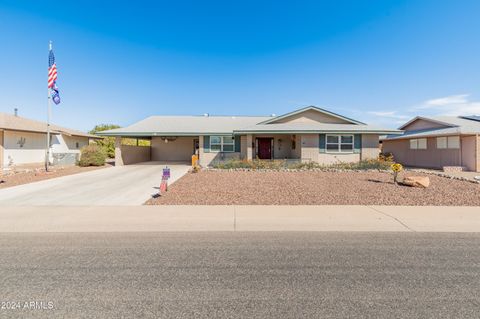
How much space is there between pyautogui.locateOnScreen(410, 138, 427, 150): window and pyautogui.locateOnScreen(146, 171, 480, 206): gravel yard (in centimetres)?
1075

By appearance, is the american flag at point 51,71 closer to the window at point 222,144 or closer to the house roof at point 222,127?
the house roof at point 222,127

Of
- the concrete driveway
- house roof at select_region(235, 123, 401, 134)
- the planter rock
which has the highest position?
house roof at select_region(235, 123, 401, 134)

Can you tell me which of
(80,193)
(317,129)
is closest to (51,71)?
(80,193)

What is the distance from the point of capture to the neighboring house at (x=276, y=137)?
18578 millimetres

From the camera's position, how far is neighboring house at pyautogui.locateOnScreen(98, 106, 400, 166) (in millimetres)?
18578

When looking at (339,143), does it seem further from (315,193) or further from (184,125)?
(184,125)

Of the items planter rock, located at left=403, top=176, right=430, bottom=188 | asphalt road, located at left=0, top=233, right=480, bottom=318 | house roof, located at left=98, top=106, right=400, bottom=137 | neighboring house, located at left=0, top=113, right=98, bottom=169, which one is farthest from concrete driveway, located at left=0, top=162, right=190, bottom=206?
planter rock, located at left=403, top=176, right=430, bottom=188

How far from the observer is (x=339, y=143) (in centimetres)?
1878

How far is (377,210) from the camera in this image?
7.69 metres

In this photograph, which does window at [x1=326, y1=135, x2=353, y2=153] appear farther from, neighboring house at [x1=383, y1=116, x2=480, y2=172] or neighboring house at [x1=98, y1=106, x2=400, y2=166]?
neighboring house at [x1=383, y1=116, x2=480, y2=172]

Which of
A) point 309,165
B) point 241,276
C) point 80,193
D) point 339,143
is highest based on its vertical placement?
point 339,143

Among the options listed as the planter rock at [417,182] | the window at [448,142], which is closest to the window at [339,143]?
the window at [448,142]

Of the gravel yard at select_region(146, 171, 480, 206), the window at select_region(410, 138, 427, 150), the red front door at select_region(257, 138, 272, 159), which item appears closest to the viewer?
the gravel yard at select_region(146, 171, 480, 206)

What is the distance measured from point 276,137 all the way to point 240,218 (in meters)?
15.4
